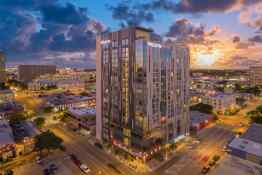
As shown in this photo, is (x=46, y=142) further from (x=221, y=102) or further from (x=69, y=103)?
(x=221, y=102)

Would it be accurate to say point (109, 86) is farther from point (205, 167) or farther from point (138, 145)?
point (205, 167)

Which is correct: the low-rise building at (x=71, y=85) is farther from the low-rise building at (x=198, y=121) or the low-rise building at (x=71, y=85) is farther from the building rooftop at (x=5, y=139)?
the low-rise building at (x=198, y=121)

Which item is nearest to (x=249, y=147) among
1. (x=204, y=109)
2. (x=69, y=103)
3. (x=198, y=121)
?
(x=198, y=121)

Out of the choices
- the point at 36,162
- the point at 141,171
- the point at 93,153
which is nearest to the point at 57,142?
the point at 36,162

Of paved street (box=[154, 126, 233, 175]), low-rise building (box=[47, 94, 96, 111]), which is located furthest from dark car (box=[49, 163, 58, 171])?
low-rise building (box=[47, 94, 96, 111])

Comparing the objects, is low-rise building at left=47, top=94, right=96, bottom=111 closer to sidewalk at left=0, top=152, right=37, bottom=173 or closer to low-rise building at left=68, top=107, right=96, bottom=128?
low-rise building at left=68, top=107, right=96, bottom=128

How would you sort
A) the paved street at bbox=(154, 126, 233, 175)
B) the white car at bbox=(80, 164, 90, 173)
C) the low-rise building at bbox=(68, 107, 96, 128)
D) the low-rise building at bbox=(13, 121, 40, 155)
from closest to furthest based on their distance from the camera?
the white car at bbox=(80, 164, 90, 173) → the paved street at bbox=(154, 126, 233, 175) → the low-rise building at bbox=(13, 121, 40, 155) → the low-rise building at bbox=(68, 107, 96, 128)
